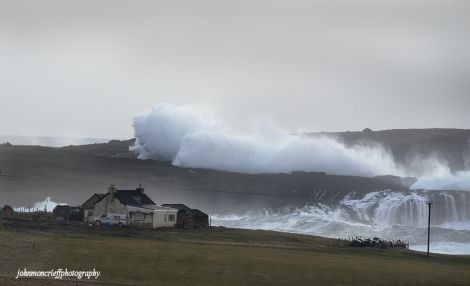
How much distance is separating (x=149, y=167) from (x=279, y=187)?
29.6 metres

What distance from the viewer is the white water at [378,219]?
9262 centimetres

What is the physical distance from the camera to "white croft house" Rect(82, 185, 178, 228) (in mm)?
71750

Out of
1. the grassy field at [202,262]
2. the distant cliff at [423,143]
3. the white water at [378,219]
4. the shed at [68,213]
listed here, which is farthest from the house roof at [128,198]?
the distant cliff at [423,143]

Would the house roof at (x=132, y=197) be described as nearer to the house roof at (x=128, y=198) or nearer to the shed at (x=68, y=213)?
the house roof at (x=128, y=198)

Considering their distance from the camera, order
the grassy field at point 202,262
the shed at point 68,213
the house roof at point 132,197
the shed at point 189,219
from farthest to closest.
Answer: the shed at point 68,213 → the shed at point 189,219 → the house roof at point 132,197 → the grassy field at point 202,262

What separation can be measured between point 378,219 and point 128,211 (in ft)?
160

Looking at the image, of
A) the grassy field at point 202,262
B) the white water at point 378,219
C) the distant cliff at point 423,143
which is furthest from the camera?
the distant cliff at point 423,143

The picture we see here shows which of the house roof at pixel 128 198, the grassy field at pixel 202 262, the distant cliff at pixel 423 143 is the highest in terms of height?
the distant cliff at pixel 423 143

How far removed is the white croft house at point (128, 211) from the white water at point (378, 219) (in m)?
23.0

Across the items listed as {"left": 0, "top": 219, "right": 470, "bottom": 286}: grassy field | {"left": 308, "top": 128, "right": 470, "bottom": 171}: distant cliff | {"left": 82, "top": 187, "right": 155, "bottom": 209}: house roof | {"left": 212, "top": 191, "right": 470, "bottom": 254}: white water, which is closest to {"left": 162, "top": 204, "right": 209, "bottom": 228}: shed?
{"left": 82, "top": 187, "right": 155, "bottom": 209}: house roof

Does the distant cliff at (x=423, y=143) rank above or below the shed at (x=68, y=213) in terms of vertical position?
above

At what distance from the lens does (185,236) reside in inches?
2463

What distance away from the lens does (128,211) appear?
239 ft

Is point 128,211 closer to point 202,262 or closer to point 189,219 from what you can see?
point 189,219
